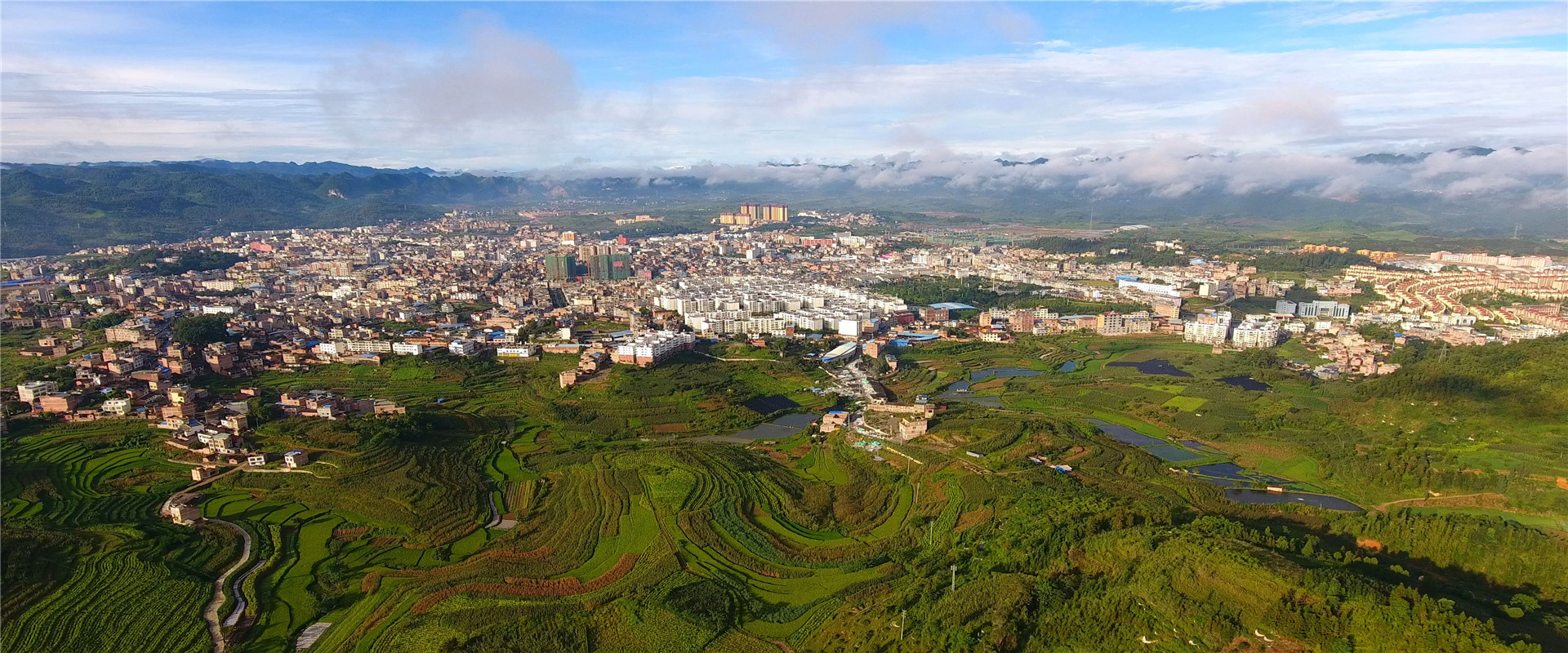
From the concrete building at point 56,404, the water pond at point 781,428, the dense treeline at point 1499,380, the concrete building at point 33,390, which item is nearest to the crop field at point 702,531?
the water pond at point 781,428

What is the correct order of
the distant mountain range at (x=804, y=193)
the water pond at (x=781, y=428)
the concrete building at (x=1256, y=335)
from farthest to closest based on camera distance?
the distant mountain range at (x=804, y=193) < the concrete building at (x=1256, y=335) < the water pond at (x=781, y=428)

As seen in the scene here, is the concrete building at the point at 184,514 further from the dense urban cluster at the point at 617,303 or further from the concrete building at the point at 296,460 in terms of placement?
the dense urban cluster at the point at 617,303

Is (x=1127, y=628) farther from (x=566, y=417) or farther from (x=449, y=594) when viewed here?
(x=566, y=417)

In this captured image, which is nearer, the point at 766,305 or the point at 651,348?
the point at 651,348

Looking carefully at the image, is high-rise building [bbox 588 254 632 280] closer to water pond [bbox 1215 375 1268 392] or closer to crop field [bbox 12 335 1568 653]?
crop field [bbox 12 335 1568 653]

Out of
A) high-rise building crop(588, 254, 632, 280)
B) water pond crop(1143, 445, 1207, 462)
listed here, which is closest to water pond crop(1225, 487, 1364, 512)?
water pond crop(1143, 445, 1207, 462)

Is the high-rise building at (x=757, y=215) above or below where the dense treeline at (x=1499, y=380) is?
above

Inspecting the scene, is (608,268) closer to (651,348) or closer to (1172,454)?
(651,348)

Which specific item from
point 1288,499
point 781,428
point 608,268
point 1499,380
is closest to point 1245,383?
point 1499,380
